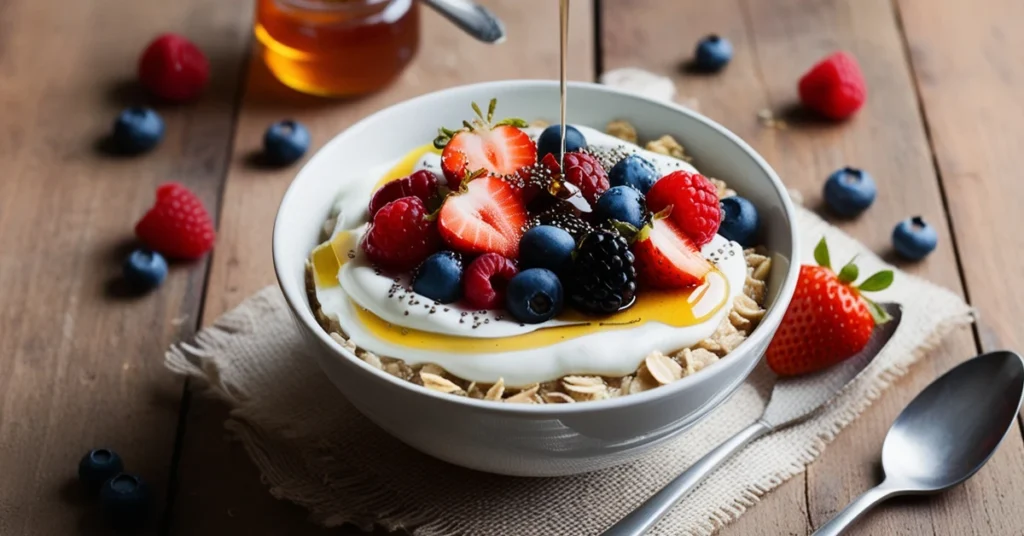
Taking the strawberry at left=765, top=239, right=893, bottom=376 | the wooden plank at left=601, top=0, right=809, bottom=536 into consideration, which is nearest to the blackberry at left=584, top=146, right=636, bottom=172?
the strawberry at left=765, top=239, right=893, bottom=376

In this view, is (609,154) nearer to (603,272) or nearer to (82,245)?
(603,272)

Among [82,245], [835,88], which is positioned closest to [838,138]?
[835,88]

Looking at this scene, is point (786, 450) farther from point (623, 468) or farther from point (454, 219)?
point (454, 219)

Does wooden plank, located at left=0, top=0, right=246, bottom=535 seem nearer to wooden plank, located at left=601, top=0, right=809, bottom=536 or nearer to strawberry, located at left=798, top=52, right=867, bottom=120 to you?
wooden plank, located at left=601, top=0, right=809, bottom=536

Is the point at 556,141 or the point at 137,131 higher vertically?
the point at 556,141

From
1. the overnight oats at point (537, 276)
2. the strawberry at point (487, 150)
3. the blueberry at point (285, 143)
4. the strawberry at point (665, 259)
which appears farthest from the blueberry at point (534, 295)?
the blueberry at point (285, 143)

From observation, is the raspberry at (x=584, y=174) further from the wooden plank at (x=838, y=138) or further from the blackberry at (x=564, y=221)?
the wooden plank at (x=838, y=138)
